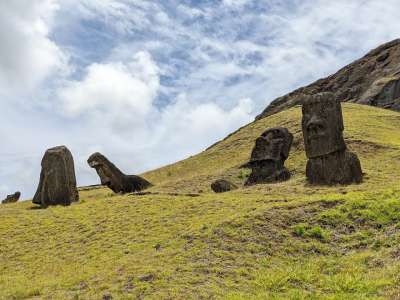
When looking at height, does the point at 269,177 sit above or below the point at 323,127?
below

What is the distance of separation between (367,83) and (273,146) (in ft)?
130

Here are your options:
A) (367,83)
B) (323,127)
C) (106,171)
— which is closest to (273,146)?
(323,127)

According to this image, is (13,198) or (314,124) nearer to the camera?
(314,124)

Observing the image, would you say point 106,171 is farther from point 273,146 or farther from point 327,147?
point 327,147

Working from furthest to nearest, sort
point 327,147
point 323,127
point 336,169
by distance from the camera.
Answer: point 323,127
point 327,147
point 336,169

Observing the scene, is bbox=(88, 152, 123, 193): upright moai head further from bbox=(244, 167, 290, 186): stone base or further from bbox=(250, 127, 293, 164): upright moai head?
bbox=(250, 127, 293, 164): upright moai head

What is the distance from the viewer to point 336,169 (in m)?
22.8

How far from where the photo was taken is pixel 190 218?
18.6 meters

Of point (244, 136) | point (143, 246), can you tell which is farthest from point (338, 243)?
point (244, 136)

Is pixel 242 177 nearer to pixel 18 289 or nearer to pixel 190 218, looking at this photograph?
pixel 190 218

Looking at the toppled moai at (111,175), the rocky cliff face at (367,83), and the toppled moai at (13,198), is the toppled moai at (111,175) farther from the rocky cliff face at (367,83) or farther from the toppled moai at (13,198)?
the rocky cliff face at (367,83)

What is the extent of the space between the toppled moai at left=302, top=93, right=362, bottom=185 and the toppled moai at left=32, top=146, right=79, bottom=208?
1212cm

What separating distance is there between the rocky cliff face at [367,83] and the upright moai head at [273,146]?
30055 millimetres

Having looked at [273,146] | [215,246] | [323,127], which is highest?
[323,127]
